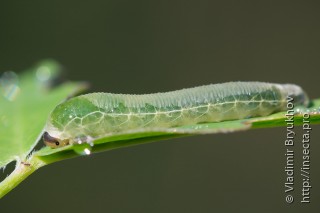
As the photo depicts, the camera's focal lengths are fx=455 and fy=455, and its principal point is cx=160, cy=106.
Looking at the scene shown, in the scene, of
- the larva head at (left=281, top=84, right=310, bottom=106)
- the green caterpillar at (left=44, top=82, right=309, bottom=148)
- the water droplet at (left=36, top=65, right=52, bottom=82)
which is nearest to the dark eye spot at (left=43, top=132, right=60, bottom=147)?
the green caterpillar at (left=44, top=82, right=309, bottom=148)

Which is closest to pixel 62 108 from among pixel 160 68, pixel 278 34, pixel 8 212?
pixel 8 212

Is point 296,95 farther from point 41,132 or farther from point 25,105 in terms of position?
point 25,105

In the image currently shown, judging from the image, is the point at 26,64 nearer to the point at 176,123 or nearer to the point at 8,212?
the point at 8,212

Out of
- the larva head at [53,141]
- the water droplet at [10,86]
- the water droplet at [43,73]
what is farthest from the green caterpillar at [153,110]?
the water droplet at [43,73]

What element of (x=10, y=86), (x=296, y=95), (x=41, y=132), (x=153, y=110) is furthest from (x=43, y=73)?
(x=296, y=95)

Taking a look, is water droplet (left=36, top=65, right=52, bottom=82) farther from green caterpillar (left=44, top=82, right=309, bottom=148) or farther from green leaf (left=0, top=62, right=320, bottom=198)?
green caterpillar (left=44, top=82, right=309, bottom=148)

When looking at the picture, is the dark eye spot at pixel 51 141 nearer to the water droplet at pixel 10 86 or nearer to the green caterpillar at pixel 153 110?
the green caterpillar at pixel 153 110
